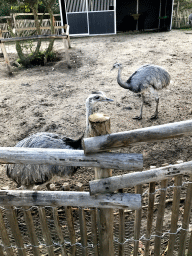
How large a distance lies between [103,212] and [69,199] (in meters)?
0.27

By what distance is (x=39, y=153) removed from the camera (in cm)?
167

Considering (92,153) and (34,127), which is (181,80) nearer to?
(34,127)

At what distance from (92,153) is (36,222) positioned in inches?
70.7

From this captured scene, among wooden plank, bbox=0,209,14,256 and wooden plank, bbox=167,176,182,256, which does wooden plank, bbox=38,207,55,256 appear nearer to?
wooden plank, bbox=0,209,14,256

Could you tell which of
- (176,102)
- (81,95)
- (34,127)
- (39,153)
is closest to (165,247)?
(39,153)

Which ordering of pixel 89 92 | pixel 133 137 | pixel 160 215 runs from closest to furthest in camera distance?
pixel 133 137 < pixel 160 215 < pixel 89 92

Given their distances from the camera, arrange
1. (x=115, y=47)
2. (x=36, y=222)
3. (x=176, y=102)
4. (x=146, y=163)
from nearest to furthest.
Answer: (x=36, y=222) → (x=146, y=163) → (x=176, y=102) → (x=115, y=47)

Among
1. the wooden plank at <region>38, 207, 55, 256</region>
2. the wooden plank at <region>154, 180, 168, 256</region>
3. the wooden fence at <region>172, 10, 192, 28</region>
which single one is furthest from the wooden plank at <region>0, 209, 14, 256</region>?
the wooden fence at <region>172, 10, 192, 28</region>

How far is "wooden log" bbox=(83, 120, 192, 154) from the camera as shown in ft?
5.08

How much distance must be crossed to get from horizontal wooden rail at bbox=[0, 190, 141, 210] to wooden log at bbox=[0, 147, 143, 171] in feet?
0.79

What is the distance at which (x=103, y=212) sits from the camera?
1833mm

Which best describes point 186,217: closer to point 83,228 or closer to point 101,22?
point 83,228

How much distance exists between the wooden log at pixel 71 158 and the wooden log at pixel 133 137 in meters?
0.07

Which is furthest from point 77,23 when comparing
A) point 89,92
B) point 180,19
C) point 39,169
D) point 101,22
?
point 39,169
